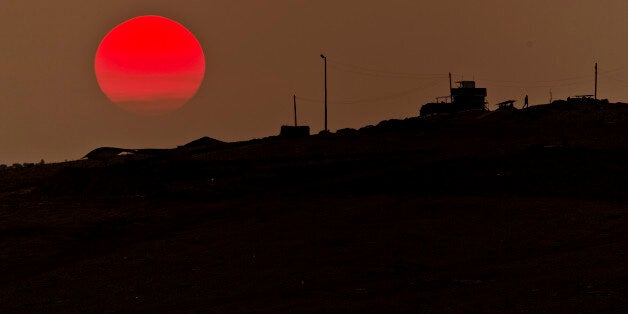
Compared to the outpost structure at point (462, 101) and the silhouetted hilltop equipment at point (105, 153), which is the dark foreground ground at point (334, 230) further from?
the outpost structure at point (462, 101)

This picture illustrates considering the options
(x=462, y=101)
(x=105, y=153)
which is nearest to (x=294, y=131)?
(x=105, y=153)

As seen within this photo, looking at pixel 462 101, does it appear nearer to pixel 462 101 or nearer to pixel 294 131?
pixel 462 101

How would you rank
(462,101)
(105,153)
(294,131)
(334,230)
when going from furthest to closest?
(462,101)
(294,131)
(105,153)
(334,230)

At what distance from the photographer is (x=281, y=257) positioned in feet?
67.3

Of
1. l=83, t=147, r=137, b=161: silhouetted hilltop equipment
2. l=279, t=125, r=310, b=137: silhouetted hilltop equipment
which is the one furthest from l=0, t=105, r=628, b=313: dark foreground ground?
l=279, t=125, r=310, b=137: silhouetted hilltop equipment

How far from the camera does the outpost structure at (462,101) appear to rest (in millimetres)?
86875

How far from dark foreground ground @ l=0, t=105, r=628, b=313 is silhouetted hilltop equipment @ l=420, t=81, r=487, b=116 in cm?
3738

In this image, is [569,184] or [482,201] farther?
[569,184]

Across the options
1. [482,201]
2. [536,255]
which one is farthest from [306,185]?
[536,255]

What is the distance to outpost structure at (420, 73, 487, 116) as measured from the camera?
86875 mm

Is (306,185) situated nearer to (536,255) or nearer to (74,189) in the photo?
(74,189)

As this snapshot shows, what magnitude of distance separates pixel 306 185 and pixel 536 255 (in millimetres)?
17497

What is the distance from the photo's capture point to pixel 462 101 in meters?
89.6

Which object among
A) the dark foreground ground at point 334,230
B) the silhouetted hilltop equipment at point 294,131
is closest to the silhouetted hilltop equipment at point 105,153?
the dark foreground ground at point 334,230
